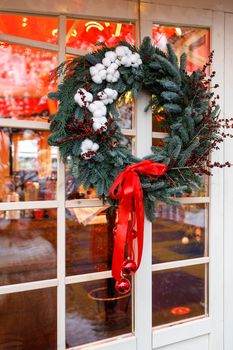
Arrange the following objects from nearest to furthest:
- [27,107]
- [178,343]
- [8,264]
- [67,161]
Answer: [67,161], [178,343], [8,264], [27,107]

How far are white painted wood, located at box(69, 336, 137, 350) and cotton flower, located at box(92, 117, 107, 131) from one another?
0.92m

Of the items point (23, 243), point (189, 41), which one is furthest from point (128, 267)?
point (23, 243)

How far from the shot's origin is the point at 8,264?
265 centimetres

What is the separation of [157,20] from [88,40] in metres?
0.33

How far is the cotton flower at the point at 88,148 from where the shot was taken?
1.19 metres

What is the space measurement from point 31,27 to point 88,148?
608mm

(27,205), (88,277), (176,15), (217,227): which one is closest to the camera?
(27,205)

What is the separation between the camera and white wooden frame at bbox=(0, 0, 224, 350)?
132 cm

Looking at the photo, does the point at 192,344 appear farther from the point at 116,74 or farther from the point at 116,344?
the point at 116,74

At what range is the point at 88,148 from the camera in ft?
3.92

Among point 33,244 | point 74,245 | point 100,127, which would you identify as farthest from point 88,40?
point 33,244

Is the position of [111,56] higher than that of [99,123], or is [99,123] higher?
[111,56]

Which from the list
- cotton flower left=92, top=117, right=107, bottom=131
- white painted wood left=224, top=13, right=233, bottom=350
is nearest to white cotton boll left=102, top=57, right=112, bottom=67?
cotton flower left=92, top=117, right=107, bottom=131

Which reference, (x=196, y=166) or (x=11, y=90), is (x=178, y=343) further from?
(x=11, y=90)
